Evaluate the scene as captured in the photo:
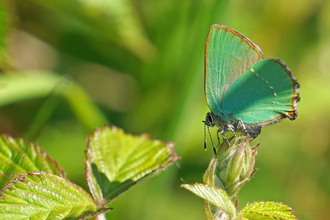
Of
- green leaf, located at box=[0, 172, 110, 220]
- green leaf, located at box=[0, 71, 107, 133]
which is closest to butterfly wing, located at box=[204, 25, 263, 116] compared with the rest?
green leaf, located at box=[0, 172, 110, 220]

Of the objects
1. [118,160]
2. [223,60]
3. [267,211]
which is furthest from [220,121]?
[267,211]

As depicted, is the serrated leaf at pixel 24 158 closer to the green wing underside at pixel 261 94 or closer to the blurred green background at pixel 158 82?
the blurred green background at pixel 158 82

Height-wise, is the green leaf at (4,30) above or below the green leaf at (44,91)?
above

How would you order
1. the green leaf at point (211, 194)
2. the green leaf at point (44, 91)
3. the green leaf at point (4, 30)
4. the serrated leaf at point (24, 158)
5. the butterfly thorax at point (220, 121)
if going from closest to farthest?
the green leaf at point (211, 194) → the serrated leaf at point (24, 158) → the butterfly thorax at point (220, 121) → the green leaf at point (4, 30) → the green leaf at point (44, 91)

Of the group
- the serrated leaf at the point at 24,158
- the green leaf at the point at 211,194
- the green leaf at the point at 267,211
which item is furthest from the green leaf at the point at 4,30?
the green leaf at the point at 267,211

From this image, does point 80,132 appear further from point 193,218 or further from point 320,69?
point 320,69

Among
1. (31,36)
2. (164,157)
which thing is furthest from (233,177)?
(31,36)

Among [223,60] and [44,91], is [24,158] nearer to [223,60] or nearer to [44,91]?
[223,60]
